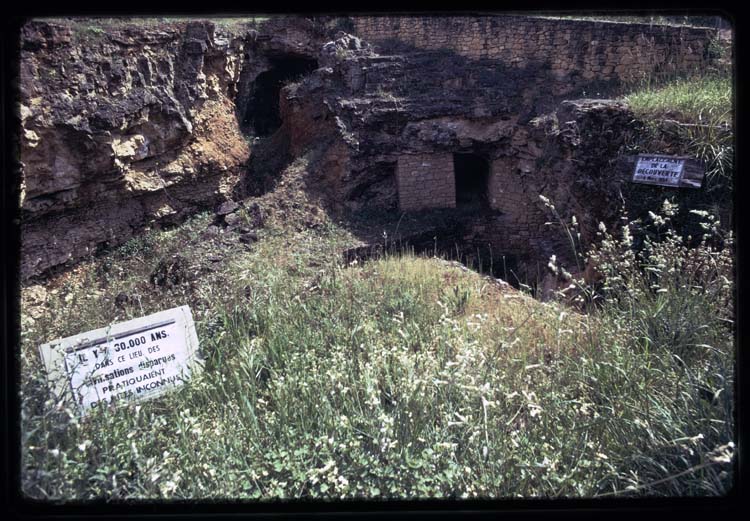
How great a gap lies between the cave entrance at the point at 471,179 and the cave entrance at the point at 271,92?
4.09 metres

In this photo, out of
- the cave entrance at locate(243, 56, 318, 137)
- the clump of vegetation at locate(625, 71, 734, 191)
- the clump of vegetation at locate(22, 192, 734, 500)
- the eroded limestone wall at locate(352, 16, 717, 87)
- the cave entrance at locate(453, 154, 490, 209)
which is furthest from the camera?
the cave entrance at locate(243, 56, 318, 137)

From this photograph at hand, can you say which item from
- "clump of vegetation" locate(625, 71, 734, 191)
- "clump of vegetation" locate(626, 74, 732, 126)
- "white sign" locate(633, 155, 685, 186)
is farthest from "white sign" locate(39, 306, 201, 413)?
"clump of vegetation" locate(626, 74, 732, 126)

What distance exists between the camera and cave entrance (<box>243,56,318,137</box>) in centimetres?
1244

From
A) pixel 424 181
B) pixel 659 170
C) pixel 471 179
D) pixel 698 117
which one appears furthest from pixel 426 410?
pixel 471 179

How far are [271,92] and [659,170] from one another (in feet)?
29.2

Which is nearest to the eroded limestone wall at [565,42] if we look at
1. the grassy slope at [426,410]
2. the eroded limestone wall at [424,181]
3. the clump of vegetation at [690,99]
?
the clump of vegetation at [690,99]

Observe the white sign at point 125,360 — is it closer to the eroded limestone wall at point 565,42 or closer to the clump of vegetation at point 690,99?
the clump of vegetation at point 690,99

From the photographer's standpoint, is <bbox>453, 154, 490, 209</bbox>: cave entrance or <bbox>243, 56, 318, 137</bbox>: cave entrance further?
<bbox>243, 56, 318, 137</bbox>: cave entrance

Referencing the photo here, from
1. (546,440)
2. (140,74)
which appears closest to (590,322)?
(546,440)

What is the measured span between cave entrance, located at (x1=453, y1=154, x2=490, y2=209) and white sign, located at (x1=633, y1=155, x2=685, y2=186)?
3.52 m

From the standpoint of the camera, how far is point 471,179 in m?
11.5

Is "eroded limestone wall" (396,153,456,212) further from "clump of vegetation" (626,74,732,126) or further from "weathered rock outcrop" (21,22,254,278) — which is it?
"clump of vegetation" (626,74,732,126)

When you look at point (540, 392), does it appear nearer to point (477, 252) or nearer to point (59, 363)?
point (59, 363)

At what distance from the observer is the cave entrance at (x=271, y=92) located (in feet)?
40.8
